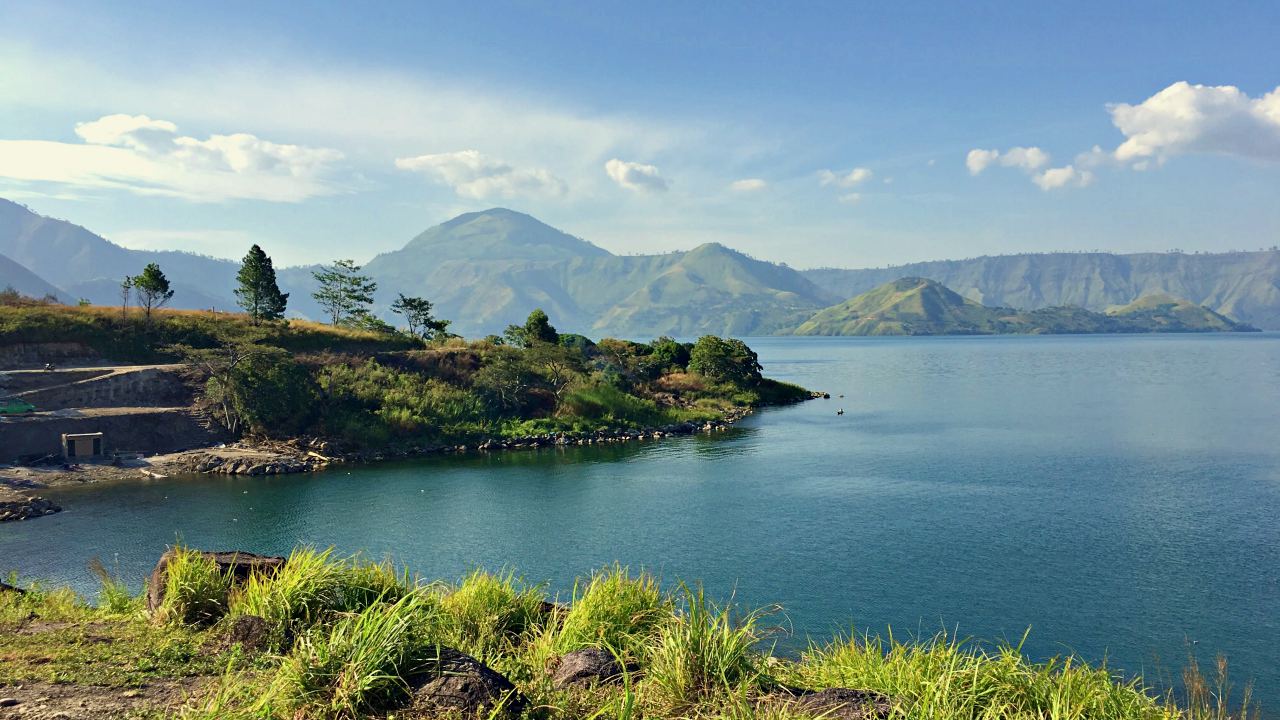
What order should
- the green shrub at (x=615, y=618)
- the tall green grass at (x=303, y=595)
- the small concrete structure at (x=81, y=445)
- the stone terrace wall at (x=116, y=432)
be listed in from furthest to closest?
the small concrete structure at (x=81, y=445) → the stone terrace wall at (x=116, y=432) → the green shrub at (x=615, y=618) → the tall green grass at (x=303, y=595)

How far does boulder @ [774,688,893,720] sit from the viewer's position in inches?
310

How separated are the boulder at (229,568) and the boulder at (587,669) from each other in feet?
19.3

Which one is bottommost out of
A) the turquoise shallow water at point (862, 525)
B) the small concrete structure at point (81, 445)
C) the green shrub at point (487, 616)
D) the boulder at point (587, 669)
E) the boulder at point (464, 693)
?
the turquoise shallow water at point (862, 525)

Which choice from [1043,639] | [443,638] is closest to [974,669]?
[443,638]

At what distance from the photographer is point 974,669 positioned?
9500mm

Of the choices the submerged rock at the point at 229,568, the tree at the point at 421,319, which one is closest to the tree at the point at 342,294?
the tree at the point at 421,319

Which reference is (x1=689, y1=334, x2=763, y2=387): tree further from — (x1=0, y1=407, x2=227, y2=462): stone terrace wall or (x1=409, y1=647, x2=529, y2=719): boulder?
(x1=409, y1=647, x2=529, y2=719): boulder

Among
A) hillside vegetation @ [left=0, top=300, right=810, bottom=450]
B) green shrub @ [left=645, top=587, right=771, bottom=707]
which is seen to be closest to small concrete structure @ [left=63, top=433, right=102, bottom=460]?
hillside vegetation @ [left=0, top=300, right=810, bottom=450]

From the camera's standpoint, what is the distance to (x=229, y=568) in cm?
1258

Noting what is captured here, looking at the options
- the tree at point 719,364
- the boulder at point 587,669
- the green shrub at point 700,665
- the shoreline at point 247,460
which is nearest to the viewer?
the green shrub at point 700,665

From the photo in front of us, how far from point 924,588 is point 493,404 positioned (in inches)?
1890

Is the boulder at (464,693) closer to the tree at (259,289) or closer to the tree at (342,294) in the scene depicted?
the tree at (259,289)

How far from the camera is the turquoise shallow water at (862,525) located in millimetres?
24922

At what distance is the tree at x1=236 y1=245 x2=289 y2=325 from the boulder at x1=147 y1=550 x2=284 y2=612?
64630 millimetres
